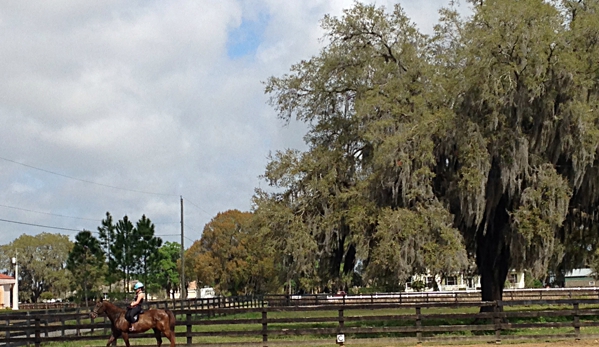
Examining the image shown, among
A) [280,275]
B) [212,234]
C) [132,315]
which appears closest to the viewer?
[132,315]

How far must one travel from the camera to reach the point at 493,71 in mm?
20266

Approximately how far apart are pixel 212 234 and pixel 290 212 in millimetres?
54513

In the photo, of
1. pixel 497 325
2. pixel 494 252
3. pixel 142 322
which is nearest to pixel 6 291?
pixel 494 252

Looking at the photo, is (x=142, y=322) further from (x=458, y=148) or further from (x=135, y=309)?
(x=458, y=148)

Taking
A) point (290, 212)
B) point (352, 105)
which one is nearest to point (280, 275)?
point (290, 212)

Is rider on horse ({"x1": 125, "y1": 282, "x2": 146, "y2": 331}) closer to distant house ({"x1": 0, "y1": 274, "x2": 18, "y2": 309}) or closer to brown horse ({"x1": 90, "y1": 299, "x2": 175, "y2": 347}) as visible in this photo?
brown horse ({"x1": 90, "y1": 299, "x2": 175, "y2": 347})

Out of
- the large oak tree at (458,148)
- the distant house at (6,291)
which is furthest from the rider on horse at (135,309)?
the distant house at (6,291)

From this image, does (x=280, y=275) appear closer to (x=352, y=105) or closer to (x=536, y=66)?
(x=352, y=105)

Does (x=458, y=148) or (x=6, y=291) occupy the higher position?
(x=458, y=148)

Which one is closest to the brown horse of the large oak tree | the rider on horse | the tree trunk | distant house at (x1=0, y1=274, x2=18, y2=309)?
the rider on horse

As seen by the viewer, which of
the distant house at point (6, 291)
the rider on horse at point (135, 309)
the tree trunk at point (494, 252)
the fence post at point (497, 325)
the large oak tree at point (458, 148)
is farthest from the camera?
the distant house at point (6, 291)

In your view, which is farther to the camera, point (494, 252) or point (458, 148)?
point (494, 252)

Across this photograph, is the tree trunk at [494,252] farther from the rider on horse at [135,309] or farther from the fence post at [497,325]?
the rider on horse at [135,309]

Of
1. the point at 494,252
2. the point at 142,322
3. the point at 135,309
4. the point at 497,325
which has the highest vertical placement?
the point at 494,252
